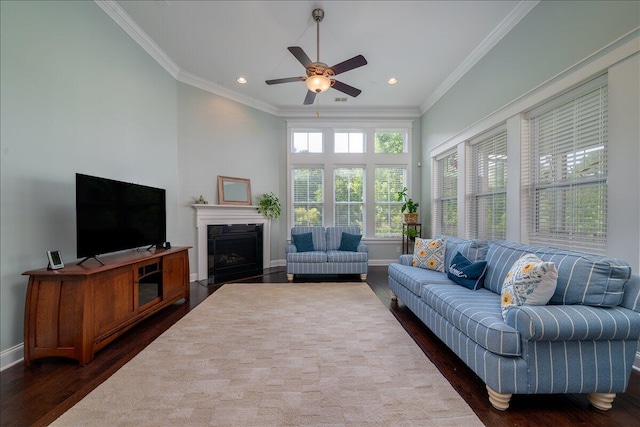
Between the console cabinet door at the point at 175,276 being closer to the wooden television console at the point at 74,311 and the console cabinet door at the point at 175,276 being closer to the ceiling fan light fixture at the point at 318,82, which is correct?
the wooden television console at the point at 74,311

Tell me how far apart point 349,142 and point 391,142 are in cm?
97

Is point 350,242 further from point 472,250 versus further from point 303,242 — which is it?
point 472,250

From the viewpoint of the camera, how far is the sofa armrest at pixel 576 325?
144cm

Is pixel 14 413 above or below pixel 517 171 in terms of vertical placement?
below

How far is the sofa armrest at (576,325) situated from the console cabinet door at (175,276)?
11.2 feet

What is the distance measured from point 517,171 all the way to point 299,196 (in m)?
4.02

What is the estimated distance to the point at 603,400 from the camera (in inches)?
60.7

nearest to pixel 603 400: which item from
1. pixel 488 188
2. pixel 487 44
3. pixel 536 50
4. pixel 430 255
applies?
pixel 430 255

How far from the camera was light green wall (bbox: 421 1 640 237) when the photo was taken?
2016mm

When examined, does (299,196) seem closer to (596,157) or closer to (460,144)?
(460,144)

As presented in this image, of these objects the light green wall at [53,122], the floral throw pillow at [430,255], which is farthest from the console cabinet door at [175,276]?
the floral throw pillow at [430,255]

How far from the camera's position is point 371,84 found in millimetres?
4566

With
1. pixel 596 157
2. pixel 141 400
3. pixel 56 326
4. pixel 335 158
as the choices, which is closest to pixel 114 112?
pixel 56 326

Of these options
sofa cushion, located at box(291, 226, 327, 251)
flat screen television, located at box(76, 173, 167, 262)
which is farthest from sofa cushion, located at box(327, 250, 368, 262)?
flat screen television, located at box(76, 173, 167, 262)
